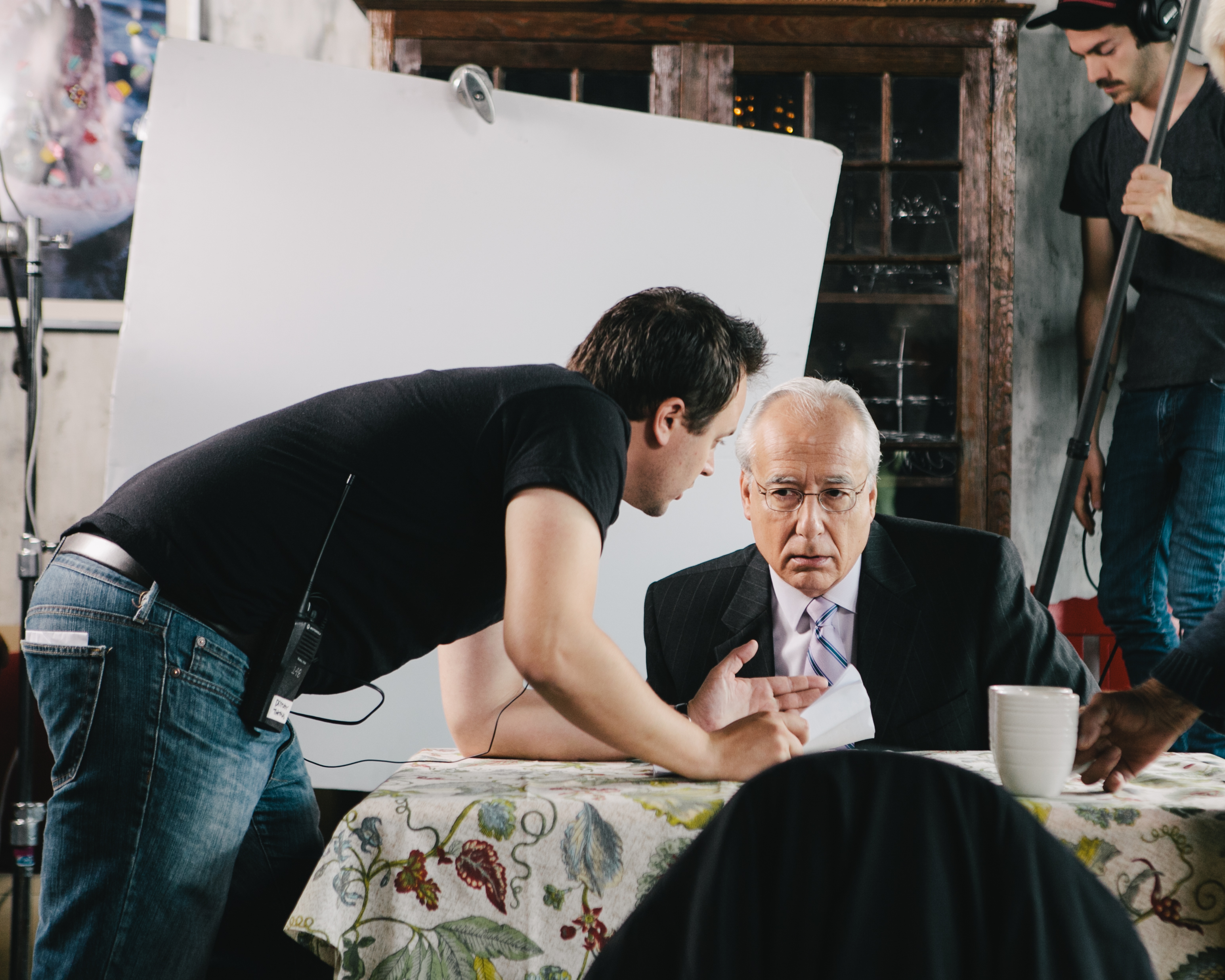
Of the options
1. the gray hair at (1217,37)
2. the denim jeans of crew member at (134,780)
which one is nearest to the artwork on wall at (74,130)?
the denim jeans of crew member at (134,780)

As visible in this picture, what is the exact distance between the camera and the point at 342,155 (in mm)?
2316

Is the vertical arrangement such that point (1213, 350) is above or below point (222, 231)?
below

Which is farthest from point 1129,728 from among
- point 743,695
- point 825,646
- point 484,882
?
point 484,882

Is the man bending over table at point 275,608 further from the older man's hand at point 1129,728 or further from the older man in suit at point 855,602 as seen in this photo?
the older man in suit at point 855,602

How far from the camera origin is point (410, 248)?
233cm

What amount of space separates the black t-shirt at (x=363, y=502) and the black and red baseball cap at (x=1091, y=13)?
1.92m

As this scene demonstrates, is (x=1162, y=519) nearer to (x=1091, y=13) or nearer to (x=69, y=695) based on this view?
(x=1091, y=13)

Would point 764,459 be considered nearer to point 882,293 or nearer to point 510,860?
point 510,860

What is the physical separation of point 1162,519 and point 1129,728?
1.58 meters

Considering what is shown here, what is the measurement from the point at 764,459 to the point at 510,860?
2.68ft

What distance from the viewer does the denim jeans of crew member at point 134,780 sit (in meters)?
0.98

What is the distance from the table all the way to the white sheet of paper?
244 millimetres

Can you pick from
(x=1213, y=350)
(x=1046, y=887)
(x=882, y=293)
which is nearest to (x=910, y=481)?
(x=882, y=293)

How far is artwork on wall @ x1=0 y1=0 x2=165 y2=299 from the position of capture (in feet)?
9.96
